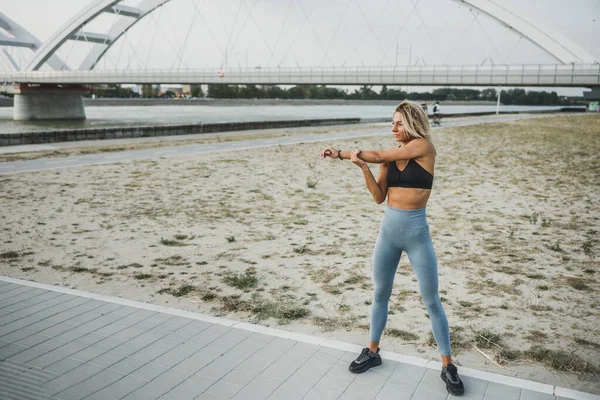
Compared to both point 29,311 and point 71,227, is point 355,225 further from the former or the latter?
point 29,311

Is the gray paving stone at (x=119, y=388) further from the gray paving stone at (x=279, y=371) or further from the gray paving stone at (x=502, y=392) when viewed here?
the gray paving stone at (x=502, y=392)

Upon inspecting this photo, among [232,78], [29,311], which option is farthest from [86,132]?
[232,78]

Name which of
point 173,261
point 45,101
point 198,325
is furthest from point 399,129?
point 45,101

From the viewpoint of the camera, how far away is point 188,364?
3.52m

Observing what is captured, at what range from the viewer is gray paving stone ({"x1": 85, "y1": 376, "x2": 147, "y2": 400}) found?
10.2 feet

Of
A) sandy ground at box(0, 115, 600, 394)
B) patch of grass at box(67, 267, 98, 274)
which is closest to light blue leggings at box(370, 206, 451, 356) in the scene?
sandy ground at box(0, 115, 600, 394)

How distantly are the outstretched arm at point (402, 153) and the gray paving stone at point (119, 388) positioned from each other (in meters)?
1.99

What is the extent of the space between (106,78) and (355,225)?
2267 inches

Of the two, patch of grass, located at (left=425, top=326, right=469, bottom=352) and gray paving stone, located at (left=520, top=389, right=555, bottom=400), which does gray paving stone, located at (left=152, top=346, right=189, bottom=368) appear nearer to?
patch of grass, located at (left=425, top=326, right=469, bottom=352)

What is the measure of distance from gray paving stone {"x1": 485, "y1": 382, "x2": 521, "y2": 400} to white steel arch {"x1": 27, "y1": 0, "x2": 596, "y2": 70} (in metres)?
48.3

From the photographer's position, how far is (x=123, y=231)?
289 inches

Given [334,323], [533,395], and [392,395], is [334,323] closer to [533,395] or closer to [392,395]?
[392,395]

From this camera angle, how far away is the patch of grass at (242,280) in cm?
518

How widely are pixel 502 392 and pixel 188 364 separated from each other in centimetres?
202
